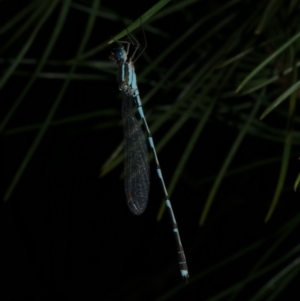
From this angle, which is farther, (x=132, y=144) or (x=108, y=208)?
(x=108, y=208)

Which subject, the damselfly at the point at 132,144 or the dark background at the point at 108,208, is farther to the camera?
the dark background at the point at 108,208

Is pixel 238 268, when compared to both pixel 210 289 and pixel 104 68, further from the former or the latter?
pixel 104 68

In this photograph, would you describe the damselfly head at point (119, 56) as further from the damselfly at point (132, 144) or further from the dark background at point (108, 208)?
the dark background at point (108, 208)

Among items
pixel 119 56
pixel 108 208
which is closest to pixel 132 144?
pixel 119 56

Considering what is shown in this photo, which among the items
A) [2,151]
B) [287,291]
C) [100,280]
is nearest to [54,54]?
[2,151]

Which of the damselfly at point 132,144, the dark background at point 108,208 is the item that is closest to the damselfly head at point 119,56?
the damselfly at point 132,144

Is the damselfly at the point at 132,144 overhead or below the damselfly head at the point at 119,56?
below

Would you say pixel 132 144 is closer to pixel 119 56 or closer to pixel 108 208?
Result: pixel 119 56

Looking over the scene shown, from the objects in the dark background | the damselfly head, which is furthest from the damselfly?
the dark background

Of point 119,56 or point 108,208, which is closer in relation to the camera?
point 119,56
